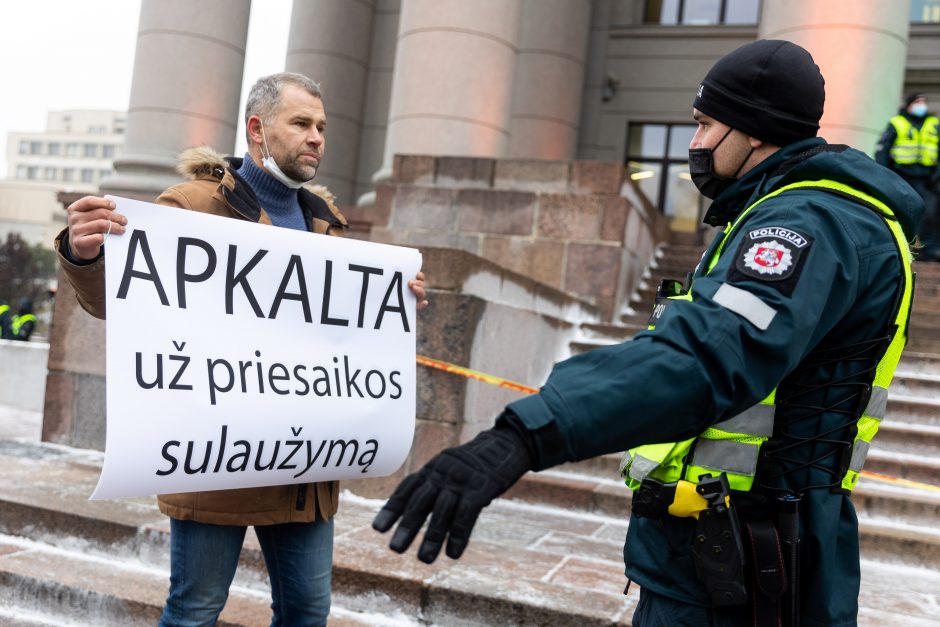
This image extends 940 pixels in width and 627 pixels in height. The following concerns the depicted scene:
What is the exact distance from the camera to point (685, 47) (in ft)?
53.8

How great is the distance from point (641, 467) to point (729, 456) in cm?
19

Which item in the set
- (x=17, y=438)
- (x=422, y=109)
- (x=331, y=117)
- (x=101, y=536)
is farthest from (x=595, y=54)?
(x=101, y=536)

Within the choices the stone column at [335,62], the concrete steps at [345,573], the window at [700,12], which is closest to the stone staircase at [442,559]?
the concrete steps at [345,573]

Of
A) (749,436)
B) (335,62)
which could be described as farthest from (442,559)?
(335,62)

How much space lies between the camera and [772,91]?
1.80m

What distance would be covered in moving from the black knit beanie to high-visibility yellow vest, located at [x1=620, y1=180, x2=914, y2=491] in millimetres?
176

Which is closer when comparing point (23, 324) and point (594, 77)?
point (23, 324)

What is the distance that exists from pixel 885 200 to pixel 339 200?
599 inches

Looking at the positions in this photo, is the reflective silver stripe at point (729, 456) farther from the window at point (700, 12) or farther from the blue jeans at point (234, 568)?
the window at point (700, 12)

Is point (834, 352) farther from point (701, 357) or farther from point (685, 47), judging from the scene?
point (685, 47)

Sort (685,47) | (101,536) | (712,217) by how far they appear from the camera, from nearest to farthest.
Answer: (712,217) → (101,536) → (685,47)

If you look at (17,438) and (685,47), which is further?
(685,47)

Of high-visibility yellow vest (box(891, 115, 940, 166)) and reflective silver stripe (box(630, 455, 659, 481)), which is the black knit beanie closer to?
reflective silver stripe (box(630, 455, 659, 481))

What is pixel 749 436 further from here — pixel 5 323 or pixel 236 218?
pixel 5 323
